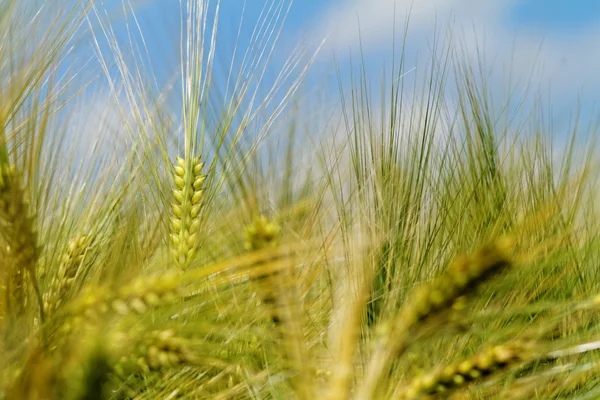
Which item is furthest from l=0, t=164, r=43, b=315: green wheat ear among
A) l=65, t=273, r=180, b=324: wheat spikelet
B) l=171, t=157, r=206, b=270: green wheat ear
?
l=171, t=157, r=206, b=270: green wheat ear

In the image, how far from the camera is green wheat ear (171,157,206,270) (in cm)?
92

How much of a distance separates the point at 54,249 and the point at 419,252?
1.53ft

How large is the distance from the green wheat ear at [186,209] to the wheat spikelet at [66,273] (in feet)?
0.35

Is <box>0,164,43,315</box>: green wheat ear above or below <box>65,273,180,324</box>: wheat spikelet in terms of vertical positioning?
above

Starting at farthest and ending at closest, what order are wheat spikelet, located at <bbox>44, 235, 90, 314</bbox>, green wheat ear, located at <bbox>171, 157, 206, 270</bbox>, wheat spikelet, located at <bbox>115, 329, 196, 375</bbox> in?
1. green wheat ear, located at <bbox>171, 157, 206, 270</bbox>
2. wheat spikelet, located at <bbox>44, 235, 90, 314</bbox>
3. wheat spikelet, located at <bbox>115, 329, 196, 375</bbox>

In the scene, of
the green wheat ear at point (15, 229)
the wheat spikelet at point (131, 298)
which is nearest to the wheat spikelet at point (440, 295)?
the wheat spikelet at point (131, 298)

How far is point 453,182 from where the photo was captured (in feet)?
4.34

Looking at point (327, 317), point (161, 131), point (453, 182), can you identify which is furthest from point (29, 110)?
point (453, 182)

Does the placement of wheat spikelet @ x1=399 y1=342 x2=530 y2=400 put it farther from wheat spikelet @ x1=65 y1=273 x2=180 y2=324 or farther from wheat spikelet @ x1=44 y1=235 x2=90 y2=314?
wheat spikelet @ x1=44 y1=235 x2=90 y2=314

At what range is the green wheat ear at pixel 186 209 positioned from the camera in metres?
0.92

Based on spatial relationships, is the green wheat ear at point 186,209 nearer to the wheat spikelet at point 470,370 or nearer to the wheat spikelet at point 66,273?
the wheat spikelet at point 66,273

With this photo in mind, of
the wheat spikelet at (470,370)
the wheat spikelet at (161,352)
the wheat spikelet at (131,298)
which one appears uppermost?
the wheat spikelet at (131,298)

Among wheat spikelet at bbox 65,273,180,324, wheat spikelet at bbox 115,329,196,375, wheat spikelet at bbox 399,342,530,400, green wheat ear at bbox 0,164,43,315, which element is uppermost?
green wheat ear at bbox 0,164,43,315

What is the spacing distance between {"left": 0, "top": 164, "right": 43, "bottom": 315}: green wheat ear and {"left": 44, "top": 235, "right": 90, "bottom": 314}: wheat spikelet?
0.10 metres
